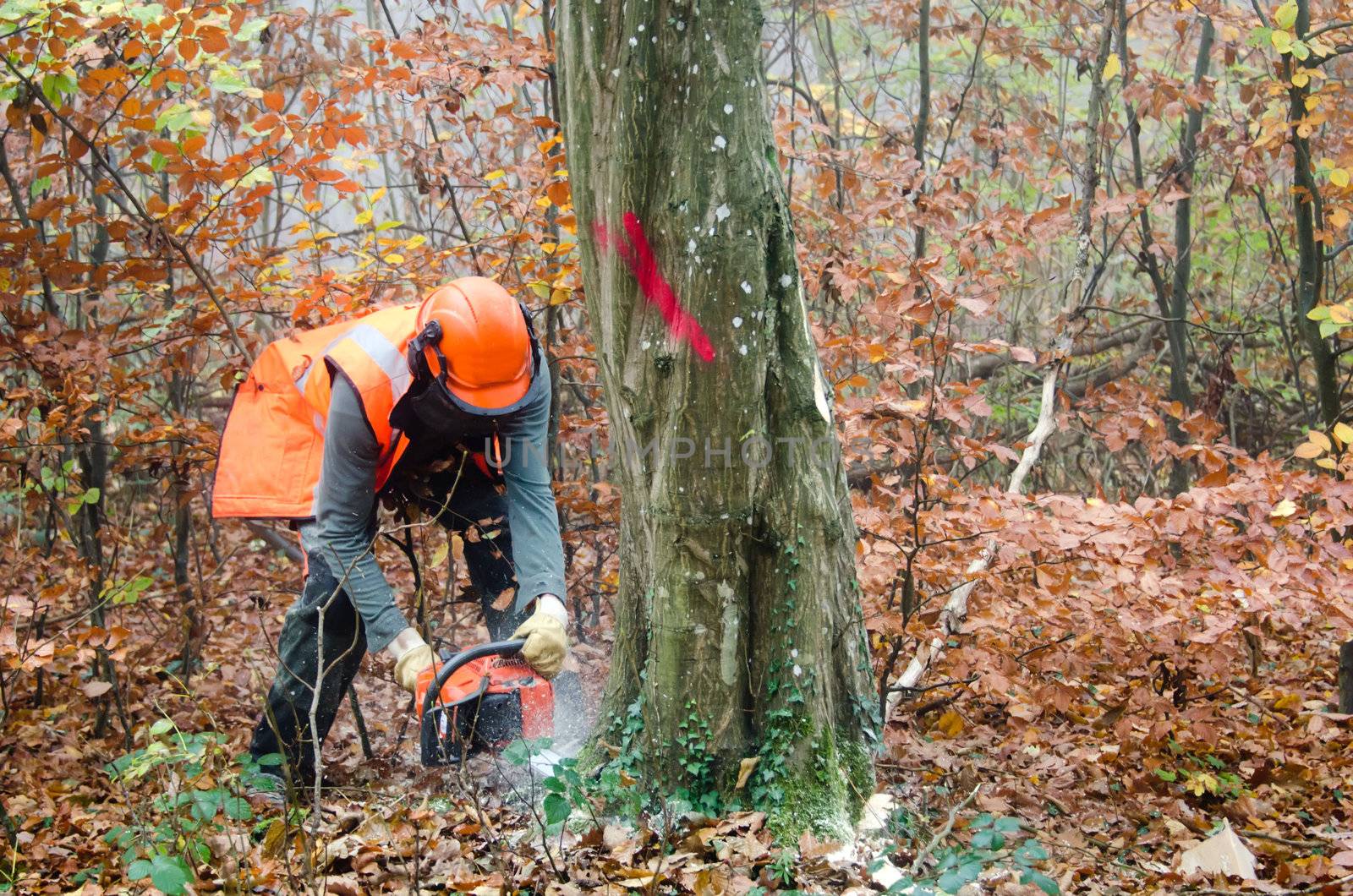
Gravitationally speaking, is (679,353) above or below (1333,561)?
above

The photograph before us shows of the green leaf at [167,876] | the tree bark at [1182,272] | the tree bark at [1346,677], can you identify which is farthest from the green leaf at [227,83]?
the tree bark at [1182,272]

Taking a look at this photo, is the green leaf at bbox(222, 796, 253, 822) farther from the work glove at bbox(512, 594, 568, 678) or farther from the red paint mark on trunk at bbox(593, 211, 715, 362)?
the red paint mark on trunk at bbox(593, 211, 715, 362)

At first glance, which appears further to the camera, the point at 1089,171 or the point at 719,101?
the point at 1089,171

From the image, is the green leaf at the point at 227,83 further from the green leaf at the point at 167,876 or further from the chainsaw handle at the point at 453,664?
the green leaf at the point at 167,876

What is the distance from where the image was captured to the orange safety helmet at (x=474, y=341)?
10.5ft

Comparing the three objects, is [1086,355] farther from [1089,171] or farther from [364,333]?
[364,333]

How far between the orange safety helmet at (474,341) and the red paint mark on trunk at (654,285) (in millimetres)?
579

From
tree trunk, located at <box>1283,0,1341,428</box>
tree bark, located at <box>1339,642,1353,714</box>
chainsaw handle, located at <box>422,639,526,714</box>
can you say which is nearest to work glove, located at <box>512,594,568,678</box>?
chainsaw handle, located at <box>422,639,526,714</box>

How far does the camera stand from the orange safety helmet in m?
3.21

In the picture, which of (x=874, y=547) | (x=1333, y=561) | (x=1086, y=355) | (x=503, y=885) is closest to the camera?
(x=503, y=885)

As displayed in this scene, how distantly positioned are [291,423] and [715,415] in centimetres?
165

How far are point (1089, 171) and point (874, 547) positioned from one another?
2.30 m

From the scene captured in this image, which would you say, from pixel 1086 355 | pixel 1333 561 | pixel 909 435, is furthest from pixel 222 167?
pixel 1086 355

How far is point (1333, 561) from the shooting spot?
337 centimetres
